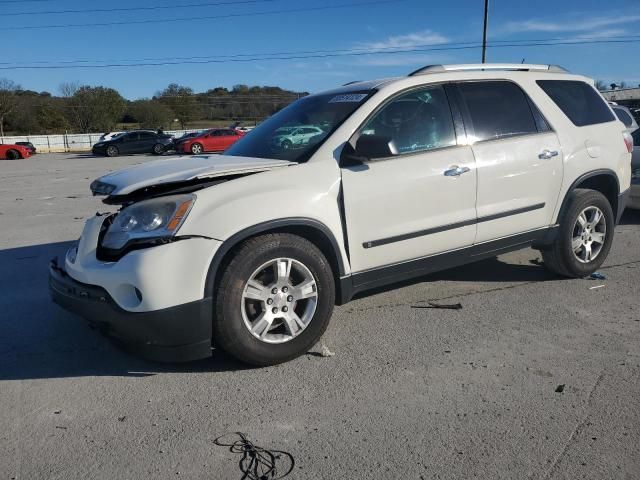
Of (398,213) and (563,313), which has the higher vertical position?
(398,213)

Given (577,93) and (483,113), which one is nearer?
(483,113)

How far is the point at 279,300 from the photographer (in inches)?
141

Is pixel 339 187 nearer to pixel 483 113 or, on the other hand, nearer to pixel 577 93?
pixel 483 113

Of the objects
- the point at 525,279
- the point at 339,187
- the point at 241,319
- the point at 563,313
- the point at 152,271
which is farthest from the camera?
the point at 525,279

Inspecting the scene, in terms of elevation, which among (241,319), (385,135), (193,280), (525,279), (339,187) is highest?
(385,135)

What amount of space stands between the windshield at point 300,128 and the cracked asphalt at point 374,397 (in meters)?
1.37

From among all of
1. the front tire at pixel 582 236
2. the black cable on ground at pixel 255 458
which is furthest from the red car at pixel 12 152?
the black cable on ground at pixel 255 458

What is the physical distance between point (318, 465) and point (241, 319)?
3.61 feet

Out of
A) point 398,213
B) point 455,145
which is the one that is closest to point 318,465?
point 398,213

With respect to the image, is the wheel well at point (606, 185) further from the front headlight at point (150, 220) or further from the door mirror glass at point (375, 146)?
the front headlight at point (150, 220)

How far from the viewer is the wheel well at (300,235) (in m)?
3.30

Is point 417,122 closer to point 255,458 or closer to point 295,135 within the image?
point 295,135

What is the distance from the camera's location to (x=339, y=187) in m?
3.74

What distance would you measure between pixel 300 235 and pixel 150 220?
958mm
